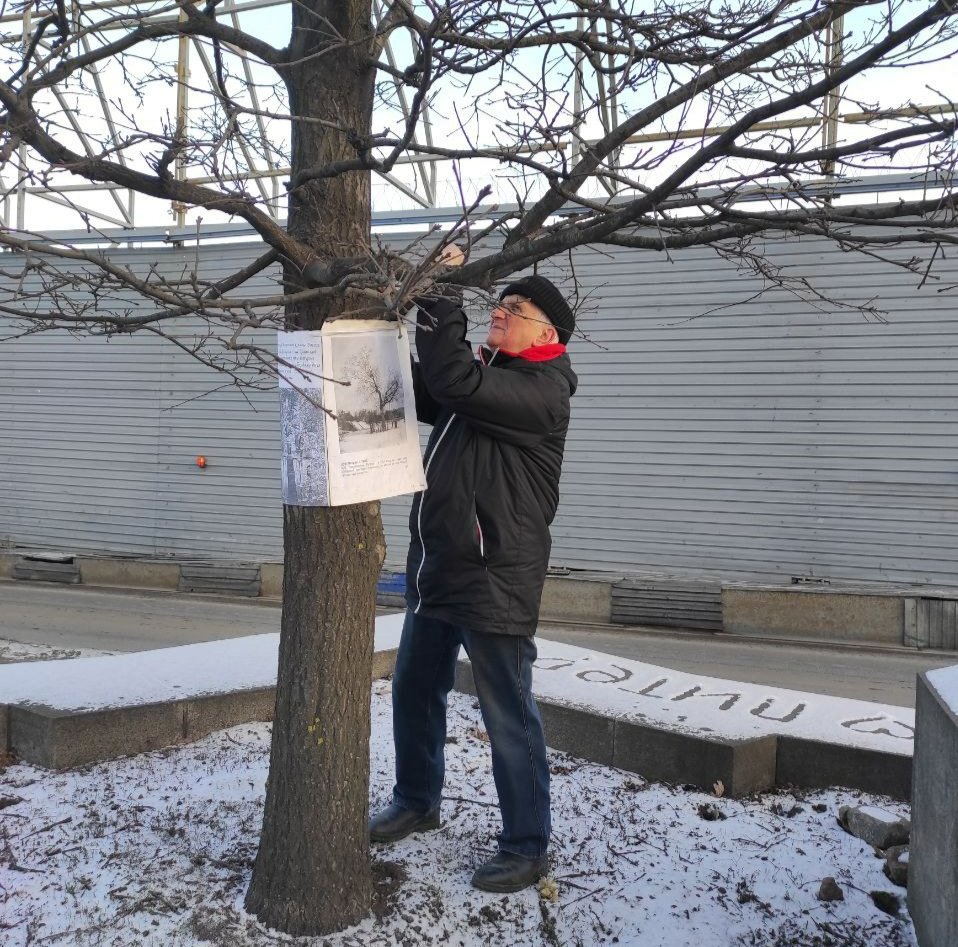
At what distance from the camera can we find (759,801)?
12.6 ft

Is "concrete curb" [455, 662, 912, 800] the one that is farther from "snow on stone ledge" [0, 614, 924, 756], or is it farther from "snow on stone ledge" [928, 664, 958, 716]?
"snow on stone ledge" [928, 664, 958, 716]

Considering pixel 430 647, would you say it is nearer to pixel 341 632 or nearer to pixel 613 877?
pixel 341 632

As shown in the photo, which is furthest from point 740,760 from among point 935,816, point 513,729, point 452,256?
point 452,256

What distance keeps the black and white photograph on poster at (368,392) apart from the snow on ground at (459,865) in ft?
4.70

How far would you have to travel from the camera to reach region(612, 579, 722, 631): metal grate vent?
10508 millimetres

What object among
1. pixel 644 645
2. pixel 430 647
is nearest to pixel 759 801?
pixel 430 647

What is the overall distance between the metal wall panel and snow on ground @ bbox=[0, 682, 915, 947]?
6.05 m

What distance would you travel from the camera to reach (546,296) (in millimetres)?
3260

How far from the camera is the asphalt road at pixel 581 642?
8.55 m

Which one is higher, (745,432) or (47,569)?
(745,432)

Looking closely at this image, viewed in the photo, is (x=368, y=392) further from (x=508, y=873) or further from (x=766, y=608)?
(x=766, y=608)

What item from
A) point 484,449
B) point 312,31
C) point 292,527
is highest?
point 312,31

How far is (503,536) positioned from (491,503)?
0.37 ft

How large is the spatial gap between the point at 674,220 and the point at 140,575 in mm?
12253
